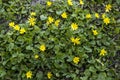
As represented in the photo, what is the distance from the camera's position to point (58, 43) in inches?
133

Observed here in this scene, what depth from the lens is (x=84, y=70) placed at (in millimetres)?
3420

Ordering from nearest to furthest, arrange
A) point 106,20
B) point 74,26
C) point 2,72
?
1. point 2,72
2. point 74,26
3. point 106,20

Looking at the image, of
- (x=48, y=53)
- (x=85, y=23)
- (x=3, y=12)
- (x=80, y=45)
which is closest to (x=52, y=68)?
(x=48, y=53)

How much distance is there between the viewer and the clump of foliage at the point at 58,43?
132 inches

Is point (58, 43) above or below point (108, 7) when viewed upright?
below

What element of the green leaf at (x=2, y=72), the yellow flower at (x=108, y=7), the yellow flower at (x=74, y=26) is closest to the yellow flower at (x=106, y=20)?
the yellow flower at (x=108, y=7)

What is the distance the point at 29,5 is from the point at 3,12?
315mm

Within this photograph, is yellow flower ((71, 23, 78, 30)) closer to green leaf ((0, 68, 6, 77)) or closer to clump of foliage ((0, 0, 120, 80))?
clump of foliage ((0, 0, 120, 80))

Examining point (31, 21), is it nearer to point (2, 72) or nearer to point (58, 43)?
point (58, 43)

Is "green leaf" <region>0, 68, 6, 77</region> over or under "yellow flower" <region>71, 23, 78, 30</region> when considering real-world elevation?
under

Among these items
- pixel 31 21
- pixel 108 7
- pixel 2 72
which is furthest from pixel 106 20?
pixel 2 72

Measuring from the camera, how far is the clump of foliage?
334 centimetres

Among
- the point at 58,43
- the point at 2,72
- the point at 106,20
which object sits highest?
the point at 106,20

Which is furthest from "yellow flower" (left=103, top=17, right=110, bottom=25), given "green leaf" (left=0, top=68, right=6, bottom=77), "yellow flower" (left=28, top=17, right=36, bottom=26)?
"green leaf" (left=0, top=68, right=6, bottom=77)
